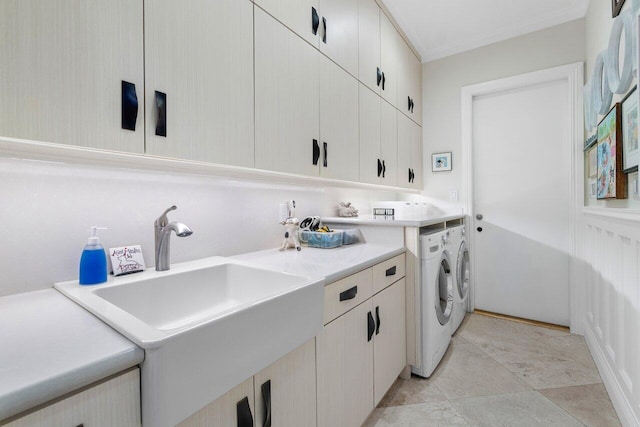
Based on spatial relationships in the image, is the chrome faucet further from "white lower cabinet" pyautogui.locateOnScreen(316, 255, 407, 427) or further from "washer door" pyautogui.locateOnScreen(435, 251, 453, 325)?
"washer door" pyautogui.locateOnScreen(435, 251, 453, 325)

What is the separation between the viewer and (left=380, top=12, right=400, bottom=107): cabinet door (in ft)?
7.88

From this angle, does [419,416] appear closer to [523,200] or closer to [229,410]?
[229,410]

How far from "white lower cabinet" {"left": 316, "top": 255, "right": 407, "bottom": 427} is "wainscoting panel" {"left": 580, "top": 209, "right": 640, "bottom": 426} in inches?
40.8

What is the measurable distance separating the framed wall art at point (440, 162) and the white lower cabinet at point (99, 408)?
3224mm

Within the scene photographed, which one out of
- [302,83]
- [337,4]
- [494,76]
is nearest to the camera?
[302,83]

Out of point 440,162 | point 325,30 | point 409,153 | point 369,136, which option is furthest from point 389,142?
point 325,30

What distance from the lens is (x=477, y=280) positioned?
3.02m

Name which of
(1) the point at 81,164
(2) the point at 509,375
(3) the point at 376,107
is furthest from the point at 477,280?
(1) the point at 81,164

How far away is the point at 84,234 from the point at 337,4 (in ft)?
6.18

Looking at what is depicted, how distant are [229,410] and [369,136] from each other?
6.44ft

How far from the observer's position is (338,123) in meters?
1.85

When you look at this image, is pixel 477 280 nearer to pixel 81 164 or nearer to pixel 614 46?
pixel 614 46

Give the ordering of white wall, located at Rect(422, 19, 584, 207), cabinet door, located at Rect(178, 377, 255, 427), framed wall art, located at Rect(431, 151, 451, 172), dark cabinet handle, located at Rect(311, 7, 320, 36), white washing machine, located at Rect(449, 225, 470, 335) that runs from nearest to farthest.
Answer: cabinet door, located at Rect(178, 377, 255, 427) → dark cabinet handle, located at Rect(311, 7, 320, 36) → white washing machine, located at Rect(449, 225, 470, 335) → white wall, located at Rect(422, 19, 584, 207) → framed wall art, located at Rect(431, 151, 451, 172)

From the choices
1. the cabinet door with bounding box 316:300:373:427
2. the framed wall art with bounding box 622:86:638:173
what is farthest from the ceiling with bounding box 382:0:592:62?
the cabinet door with bounding box 316:300:373:427
